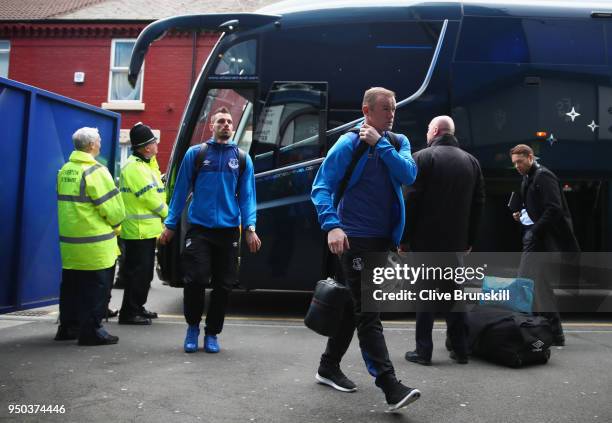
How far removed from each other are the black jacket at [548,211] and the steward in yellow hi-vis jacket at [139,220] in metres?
3.51

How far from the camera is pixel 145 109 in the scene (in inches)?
731

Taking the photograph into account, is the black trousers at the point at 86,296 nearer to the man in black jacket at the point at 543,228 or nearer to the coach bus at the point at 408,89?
the coach bus at the point at 408,89

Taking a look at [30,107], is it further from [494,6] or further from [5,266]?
[494,6]

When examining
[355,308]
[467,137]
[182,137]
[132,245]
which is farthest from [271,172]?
[355,308]

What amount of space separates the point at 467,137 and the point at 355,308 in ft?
12.0

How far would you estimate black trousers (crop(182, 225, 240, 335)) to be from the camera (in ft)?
16.1

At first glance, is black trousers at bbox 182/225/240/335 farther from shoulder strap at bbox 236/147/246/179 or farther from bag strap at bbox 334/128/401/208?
bag strap at bbox 334/128/401/208

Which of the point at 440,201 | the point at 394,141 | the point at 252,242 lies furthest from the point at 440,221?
the point at 252,242

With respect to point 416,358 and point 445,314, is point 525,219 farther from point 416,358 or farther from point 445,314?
point 416,358

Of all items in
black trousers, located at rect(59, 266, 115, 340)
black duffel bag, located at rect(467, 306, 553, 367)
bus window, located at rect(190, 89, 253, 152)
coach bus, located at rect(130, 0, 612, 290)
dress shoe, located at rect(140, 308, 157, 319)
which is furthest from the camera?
bus window, located at rect(190, 89, 253, 152)

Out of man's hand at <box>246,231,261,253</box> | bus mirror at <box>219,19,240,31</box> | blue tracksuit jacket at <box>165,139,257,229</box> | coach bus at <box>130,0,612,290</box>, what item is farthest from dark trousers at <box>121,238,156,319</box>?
bus mirror at <box>219,19,240,31</box>

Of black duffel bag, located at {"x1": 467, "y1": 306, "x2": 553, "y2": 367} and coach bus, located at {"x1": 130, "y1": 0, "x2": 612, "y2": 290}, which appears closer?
black duffel bag, located at {"x1": 467, "y1": 306, "x2": 553, "y2": 367}

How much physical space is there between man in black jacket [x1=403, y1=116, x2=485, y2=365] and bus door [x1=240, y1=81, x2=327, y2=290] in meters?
1.78

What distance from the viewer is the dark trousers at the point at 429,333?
15.6ft
